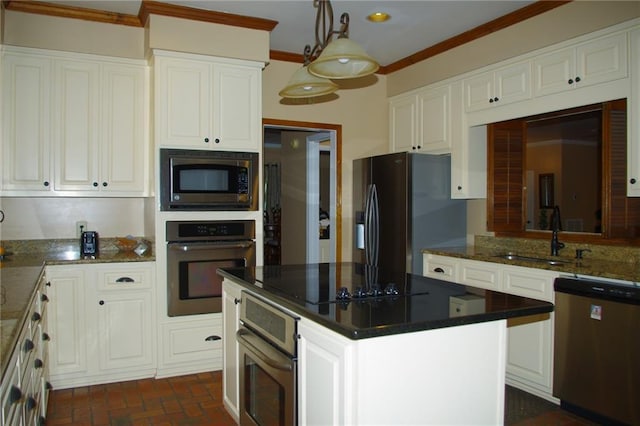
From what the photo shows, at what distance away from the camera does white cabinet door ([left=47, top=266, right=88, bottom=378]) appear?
3.35 meters

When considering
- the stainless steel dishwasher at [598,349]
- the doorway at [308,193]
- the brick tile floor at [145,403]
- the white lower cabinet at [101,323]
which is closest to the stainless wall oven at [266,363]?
the brick tile floor at [145,403]

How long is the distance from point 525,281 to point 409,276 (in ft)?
3.73

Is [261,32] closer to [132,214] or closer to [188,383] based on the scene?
[132,214]

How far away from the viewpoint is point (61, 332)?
133 inches

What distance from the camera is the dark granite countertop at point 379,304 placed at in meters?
1.56

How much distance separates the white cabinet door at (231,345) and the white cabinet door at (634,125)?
2.31 metres

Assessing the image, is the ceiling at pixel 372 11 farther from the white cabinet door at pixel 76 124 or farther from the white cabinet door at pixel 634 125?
the white cabinet door at pixel 634 125

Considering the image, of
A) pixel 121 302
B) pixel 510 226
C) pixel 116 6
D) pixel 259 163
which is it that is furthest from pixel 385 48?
pixel 121 302

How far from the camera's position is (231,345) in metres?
2.66

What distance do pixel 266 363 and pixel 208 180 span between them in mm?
1932

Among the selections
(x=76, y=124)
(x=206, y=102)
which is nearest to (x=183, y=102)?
(x=206, y=102)

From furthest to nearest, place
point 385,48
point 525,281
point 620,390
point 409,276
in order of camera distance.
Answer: point 385,48 → point 525,281 → point 620,390 → point 409,276

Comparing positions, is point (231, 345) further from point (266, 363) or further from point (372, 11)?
point (372, 11)

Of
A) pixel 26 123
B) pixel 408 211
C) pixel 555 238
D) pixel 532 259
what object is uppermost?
Answer: pixel 26 123
